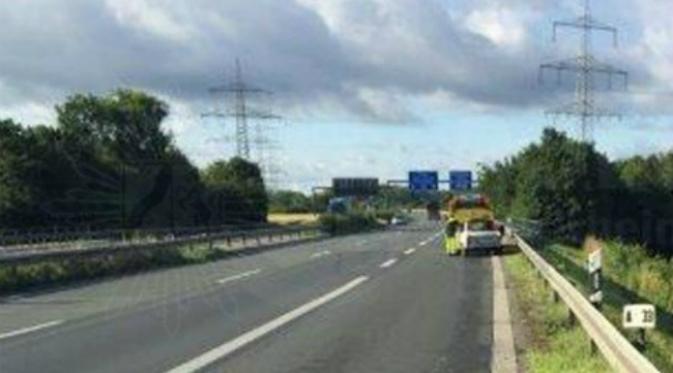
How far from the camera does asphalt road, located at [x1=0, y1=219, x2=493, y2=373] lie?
14312 millimetres

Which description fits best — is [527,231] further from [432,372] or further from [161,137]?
[161,137]

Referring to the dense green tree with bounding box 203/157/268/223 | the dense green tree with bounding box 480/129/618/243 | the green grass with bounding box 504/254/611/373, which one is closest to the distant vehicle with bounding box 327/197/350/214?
the dense green tree with bounding box 203/157/268/223

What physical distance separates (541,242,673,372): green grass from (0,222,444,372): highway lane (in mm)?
4888

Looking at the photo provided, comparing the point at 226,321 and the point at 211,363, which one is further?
the point at 226,321

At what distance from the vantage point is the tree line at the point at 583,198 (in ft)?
275

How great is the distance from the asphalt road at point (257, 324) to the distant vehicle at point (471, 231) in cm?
1298

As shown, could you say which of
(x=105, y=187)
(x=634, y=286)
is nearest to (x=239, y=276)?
(x=634, y=286)

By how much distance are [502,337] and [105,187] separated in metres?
75.0

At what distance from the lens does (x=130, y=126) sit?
418ft

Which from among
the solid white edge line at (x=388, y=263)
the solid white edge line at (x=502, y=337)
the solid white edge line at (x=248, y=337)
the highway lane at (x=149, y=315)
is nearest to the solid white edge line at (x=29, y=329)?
the highway lane at (x=149, y=315)

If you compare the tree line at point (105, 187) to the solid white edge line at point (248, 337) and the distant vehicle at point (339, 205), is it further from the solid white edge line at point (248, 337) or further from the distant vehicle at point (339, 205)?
the solid white edge line at point (248, 337)

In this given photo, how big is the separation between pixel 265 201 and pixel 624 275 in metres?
72.8

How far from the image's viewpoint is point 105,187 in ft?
295

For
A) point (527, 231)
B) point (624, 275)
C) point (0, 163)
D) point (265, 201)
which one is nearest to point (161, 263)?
point (624, 275)
